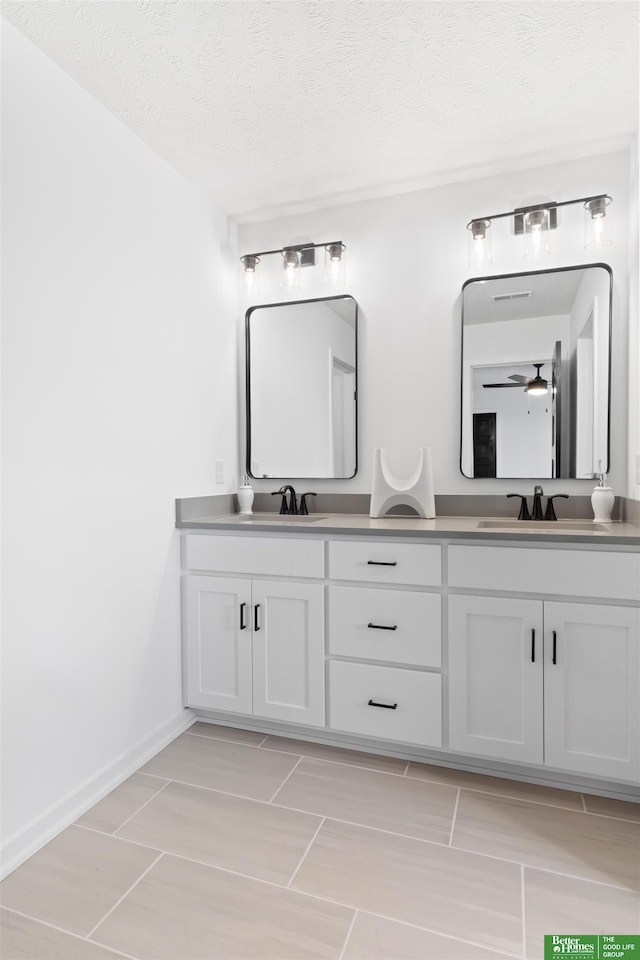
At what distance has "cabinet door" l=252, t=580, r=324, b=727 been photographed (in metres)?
2.04

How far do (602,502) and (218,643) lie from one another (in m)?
1.67

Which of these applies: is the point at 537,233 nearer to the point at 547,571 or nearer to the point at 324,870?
the point at 547,571

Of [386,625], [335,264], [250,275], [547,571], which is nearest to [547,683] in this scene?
[547,571]

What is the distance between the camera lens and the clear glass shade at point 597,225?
2115 millimetres

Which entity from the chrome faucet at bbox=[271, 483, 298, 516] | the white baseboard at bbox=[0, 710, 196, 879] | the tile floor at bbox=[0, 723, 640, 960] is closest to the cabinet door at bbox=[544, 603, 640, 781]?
the tile floor at bbox=[0, 723, 640, 960]

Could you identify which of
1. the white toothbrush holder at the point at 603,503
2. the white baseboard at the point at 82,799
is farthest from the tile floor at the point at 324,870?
the white toothbrush holder at the point at 603,503

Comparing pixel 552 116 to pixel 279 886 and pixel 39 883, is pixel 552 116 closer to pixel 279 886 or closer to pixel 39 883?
pixel 279 886

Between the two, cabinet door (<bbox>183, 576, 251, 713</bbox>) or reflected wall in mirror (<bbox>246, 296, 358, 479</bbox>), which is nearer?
cabinet door (<bbox>183, 576, 251, 713</bbox>)

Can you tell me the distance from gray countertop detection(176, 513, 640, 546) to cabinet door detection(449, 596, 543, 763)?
23 cm

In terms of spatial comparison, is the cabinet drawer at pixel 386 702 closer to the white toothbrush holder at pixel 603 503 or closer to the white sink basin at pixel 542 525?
the white sink basin at pixel 542 525

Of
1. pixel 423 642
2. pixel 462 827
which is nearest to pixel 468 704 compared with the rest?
pixel 423 642

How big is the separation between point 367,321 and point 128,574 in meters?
1.59

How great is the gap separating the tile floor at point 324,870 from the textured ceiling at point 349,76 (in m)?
2.39

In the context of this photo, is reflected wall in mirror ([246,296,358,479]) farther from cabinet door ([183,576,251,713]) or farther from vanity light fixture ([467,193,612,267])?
cabinet door ([183,576,251,713])
